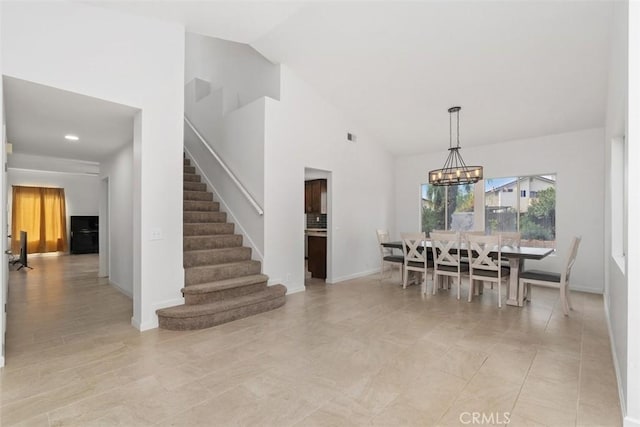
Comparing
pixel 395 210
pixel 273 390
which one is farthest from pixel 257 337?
pixel 395 210

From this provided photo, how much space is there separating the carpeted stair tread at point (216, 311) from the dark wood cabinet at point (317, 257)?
6.42 ft

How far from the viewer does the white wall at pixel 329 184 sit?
5.01 m

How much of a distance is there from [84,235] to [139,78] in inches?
369

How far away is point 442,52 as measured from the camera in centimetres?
425

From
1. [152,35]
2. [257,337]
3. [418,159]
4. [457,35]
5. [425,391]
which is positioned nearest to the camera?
[425,391]

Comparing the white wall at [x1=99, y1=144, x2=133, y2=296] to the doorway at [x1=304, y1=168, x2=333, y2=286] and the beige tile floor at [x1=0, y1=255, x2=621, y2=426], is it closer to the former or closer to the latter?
the beige tile floor at [x1=0, y1=255, x2=621, y2=426]

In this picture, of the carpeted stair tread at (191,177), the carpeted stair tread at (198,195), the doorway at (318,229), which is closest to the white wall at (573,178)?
the doorway at (318,229)

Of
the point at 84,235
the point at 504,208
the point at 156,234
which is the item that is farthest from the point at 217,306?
the point at 84,235

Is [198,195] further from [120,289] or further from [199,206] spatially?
[120,289]

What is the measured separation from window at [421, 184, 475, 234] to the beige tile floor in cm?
275

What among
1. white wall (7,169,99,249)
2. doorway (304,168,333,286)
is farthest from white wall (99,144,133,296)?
white wall (7,169,99,249)

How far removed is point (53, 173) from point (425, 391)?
12548mm

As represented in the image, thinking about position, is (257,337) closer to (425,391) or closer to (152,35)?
(425,391)

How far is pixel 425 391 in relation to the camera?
2309 millimetres
